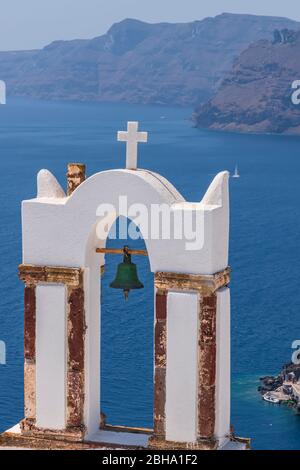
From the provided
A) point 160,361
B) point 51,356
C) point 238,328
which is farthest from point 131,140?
point 238,328

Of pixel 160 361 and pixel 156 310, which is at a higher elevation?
pixel 156 310

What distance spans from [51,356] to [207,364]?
2.11 m

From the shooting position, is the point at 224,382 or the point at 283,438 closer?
the point at 224,382

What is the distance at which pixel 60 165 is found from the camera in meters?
190

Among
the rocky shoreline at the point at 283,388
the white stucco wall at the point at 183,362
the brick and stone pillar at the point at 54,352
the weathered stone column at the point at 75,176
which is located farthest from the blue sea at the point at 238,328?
the white stucco wall at the point at 183,362

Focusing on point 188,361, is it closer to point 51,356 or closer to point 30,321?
point 51,356

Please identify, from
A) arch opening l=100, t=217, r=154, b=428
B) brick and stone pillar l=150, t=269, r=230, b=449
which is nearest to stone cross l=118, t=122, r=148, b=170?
brick and stone pillar l=150, t=269, r=230, b=449

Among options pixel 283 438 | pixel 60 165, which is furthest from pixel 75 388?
pixel 60 165

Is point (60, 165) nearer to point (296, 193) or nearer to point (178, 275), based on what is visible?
point (296, 193)

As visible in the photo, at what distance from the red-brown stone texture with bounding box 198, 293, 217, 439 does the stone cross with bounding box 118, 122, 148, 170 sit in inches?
77.4

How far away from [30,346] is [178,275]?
7.53ft

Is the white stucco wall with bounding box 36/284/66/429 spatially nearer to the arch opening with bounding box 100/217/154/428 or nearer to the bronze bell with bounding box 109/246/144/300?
the bronze bell with bounding box 109/246/144/300

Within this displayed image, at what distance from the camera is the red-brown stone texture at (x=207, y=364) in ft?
48.4

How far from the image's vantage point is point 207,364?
14.8 meters
